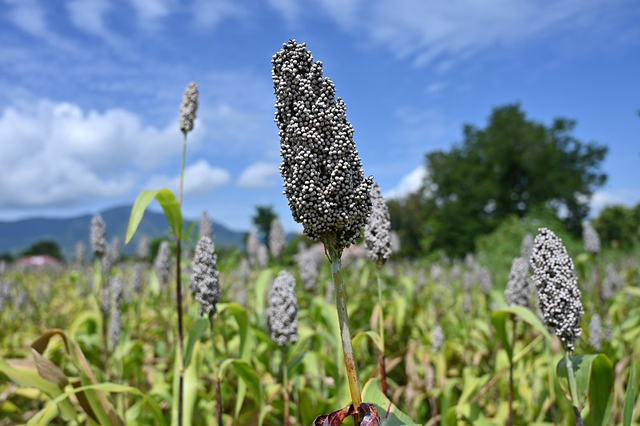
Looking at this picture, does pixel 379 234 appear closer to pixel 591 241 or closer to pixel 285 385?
pixel 285 385

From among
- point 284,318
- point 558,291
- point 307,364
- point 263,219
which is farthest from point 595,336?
point 263,219

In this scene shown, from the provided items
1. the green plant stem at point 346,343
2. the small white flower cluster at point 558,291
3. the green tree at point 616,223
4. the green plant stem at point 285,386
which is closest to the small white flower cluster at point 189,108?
the green plant stem at point 285,386

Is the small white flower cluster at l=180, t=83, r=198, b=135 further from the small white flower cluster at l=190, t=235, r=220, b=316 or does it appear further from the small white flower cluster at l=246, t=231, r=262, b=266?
the small white flower cluster at l=246, t=231, r=262, b=266

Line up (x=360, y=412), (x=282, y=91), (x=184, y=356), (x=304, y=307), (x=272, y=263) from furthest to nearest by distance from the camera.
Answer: (x=272, y=263), (x=304, y=307), (x=184, y=356), (x=282, y=91), (x=360, y=412)

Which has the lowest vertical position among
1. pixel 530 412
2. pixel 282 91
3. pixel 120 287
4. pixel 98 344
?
pixel 530 412

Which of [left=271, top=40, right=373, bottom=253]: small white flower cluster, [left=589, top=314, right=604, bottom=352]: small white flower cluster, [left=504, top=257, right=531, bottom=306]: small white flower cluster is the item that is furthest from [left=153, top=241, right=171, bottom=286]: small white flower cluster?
[left=271, top=40, right=373, bottom=253]: small white flower cluster

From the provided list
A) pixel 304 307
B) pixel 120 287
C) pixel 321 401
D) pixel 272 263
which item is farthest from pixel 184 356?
pixel 272 263

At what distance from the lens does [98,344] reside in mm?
5590

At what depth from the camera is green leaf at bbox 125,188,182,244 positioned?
2.26m

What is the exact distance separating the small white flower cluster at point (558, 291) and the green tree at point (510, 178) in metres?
38.8

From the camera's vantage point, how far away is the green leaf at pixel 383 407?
1485 mm

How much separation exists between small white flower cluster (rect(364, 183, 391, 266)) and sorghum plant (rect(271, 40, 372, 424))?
4.72ft

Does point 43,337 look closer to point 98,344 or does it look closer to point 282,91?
point 282,91

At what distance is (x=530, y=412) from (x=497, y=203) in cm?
4125
